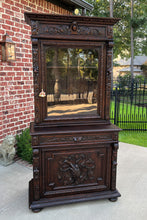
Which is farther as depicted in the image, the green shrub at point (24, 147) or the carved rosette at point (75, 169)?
the green shrub at point (24, 147)

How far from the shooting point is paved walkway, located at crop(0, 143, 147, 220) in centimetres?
207

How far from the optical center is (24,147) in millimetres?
3348

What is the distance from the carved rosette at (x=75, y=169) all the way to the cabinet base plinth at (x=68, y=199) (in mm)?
173

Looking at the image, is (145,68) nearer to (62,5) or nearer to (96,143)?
(62,5)

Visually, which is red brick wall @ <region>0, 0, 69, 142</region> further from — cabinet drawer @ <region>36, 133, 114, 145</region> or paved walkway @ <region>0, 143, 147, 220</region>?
cabinet drawer @ <region>36, 133, 114, 145</region>

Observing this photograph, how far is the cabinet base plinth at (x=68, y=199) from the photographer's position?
2.13 metres

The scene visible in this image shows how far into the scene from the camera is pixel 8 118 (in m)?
3.29

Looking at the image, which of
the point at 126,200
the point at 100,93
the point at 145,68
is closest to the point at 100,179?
the point at 126,200

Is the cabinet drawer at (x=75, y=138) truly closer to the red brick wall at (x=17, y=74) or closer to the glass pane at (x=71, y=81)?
the glass pane at (x=71, y=81)

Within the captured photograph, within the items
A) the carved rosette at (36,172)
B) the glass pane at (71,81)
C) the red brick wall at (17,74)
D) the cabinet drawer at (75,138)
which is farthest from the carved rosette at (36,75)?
the red brick wall at (17,74)

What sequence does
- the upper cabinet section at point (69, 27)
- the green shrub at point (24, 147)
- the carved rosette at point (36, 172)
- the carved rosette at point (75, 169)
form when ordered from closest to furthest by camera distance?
the upper cabinet section at point (69, 27), the carved rosette at point (36, 172), the carved rosette at point (75, 169), the green shrub at point (24, 147)

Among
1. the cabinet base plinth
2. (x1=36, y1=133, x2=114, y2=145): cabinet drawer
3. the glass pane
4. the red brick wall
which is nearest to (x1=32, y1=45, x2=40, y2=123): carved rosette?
the glass pane

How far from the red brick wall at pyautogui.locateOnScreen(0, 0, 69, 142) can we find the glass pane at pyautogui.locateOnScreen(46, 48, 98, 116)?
4.59 ft

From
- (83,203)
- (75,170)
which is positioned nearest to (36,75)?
(75,170)
